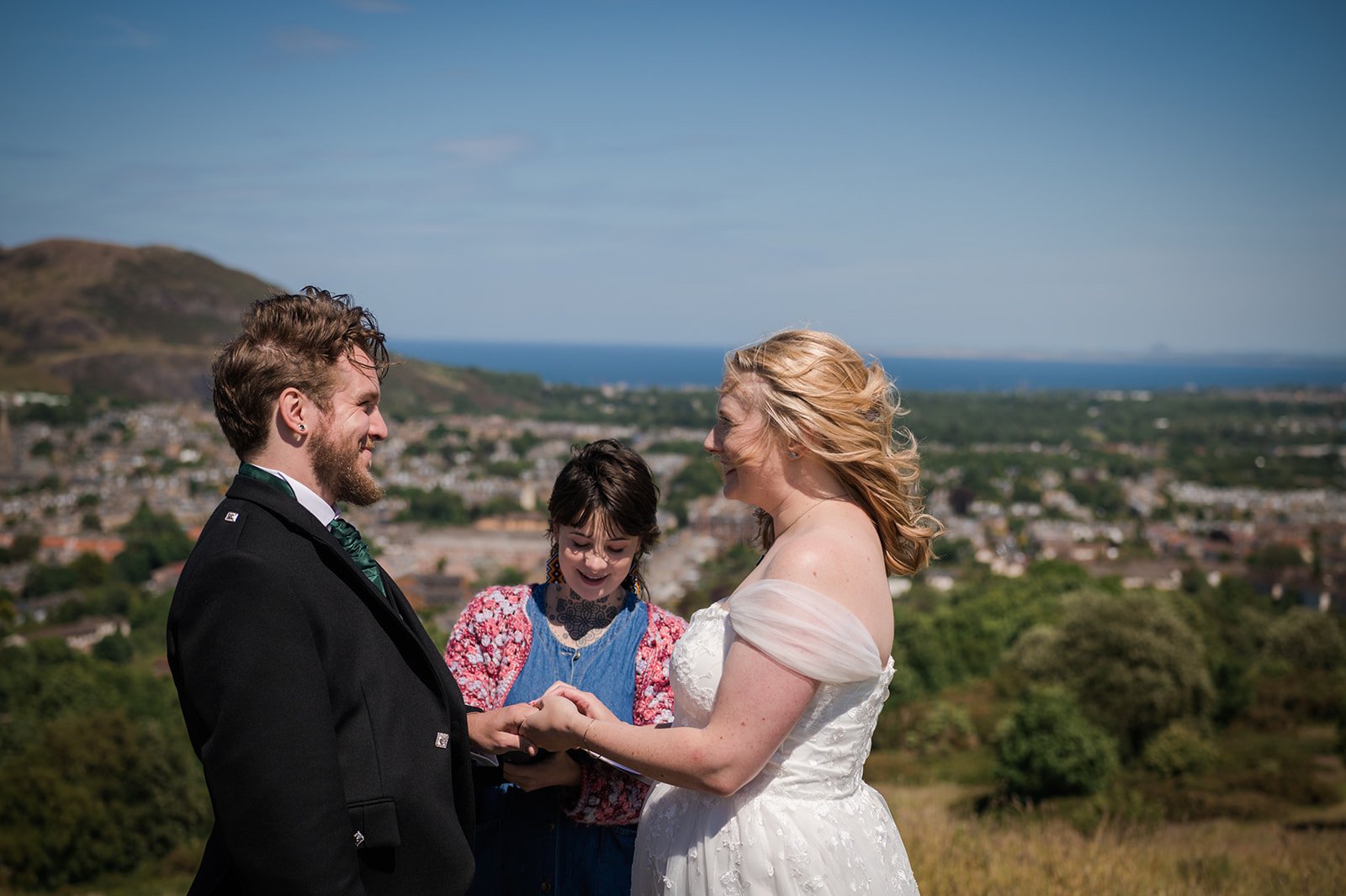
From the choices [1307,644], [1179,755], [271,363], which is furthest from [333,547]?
[1307,644]

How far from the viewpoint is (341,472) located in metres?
2.09

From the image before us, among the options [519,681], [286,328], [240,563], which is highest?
[286,328]

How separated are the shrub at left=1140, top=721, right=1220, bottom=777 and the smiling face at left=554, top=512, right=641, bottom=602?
2025 cm

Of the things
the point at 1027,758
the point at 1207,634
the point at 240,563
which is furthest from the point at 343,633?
the point at 1207,634

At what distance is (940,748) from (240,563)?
79.0 ft

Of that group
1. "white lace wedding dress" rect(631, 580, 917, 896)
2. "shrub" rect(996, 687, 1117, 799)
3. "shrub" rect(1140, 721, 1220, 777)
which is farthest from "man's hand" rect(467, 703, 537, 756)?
"shrub" rect(1140, 721, 1220, 777)

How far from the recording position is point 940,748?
2361cm

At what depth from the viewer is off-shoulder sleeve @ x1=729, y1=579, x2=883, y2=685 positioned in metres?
2.11

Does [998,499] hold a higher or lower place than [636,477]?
lower

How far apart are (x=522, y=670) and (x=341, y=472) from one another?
2.74 ft

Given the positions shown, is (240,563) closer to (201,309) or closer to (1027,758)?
(1027,758)

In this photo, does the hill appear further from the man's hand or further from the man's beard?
the man's beard

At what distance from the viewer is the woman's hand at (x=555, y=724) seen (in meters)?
2.23

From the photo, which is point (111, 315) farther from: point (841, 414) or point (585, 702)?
point (841, 414)
